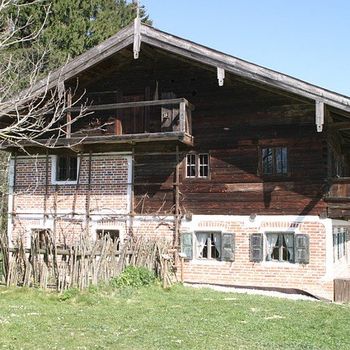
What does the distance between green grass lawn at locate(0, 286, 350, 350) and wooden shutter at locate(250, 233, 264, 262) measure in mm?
1673

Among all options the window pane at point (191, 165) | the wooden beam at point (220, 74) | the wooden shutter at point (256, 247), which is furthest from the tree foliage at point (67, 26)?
the wooden shutter at point (256, 247)

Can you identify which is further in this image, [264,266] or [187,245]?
[187,245]

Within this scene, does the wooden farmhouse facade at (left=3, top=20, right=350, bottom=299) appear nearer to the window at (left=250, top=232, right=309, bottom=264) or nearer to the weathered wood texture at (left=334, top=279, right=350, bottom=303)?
the window at (left=250, top=232, right=309, bottom=264)

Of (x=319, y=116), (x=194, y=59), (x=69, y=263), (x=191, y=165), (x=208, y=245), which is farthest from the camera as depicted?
(x=191, y=165)

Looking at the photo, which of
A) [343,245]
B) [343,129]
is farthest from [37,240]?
[343,245]

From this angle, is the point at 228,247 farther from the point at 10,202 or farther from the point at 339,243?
the point at 10,202

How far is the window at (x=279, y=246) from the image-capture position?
51.6 ft

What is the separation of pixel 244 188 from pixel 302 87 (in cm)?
356

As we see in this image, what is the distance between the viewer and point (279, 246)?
15.9m

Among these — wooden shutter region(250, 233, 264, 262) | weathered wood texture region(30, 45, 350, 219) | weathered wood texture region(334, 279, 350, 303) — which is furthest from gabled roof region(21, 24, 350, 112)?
weathered wood texture region(334, 279, 350, 303)

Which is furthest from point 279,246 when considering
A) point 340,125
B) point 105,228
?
A: point 105,228

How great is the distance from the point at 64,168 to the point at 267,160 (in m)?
7.42

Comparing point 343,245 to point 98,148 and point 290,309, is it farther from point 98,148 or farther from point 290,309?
point 98,148

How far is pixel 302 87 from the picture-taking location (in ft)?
48.2
